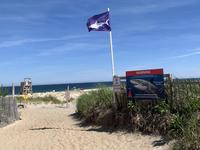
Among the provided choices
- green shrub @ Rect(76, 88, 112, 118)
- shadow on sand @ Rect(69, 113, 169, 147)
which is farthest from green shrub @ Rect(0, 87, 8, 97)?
shadow on sand @ Rect(69, 113, 169, 147)

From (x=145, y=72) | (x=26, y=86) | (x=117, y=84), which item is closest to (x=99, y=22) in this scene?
(x=117, y=84)

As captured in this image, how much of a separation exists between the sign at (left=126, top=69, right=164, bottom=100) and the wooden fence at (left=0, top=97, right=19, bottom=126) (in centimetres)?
720

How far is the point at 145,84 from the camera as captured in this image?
15070mm

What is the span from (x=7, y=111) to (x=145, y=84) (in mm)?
8609

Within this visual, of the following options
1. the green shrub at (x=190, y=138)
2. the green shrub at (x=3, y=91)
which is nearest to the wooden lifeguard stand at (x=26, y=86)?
the green shrub at (x=3, y=91)

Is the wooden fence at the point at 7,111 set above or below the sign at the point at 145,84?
below

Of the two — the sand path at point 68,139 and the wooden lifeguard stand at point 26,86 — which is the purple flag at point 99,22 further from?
the wooden lifeguard stand at point 26,86

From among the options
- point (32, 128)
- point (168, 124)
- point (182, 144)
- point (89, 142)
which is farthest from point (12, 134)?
point (182, 144)

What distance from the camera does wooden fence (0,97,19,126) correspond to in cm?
1969

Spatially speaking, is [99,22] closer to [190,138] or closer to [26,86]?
[190,138]

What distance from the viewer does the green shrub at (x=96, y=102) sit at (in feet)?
58.5

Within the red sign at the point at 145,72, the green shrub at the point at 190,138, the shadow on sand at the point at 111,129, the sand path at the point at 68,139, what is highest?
the red sign at the point at 145,72

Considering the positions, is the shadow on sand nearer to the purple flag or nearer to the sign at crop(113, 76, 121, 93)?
the sign at crop(113, 76, 121, 93)

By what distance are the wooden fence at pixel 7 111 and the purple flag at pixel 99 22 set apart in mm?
6339
